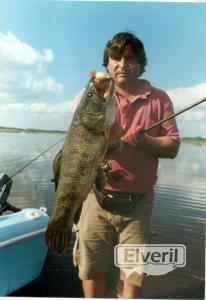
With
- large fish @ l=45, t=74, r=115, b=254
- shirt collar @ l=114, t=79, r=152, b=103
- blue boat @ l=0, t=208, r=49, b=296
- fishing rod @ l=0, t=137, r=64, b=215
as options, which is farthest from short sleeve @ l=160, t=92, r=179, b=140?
blue boat @ l=0, t=208, r=49, b=296

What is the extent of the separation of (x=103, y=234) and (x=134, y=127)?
0.78m

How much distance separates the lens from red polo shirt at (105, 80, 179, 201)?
345cm

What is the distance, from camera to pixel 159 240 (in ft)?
11.8

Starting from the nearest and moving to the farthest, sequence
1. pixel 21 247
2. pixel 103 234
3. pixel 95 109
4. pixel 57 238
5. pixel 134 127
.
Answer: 1. pixel 95 109
2. pixel 57 238
3. pixel 134 127
4. pixel 103 234
5. pixel 21 247

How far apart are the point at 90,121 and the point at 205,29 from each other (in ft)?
3.41

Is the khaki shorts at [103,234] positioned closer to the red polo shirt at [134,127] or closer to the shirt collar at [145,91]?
the red polo shirt at [134,127]

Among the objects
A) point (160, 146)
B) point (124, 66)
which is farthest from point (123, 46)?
point (160, 146)

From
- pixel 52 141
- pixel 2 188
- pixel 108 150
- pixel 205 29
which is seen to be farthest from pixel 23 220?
pixel 205 29

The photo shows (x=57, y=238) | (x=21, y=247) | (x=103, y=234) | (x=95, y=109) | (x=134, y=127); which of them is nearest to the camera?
(x=95, y=109)

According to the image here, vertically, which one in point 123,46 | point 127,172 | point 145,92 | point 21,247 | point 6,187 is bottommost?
point 21,247

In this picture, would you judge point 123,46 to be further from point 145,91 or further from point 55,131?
point 55,131

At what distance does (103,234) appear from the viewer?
3.59 m

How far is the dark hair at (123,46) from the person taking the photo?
347cm

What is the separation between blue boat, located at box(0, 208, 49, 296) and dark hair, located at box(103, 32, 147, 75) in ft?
4.15
